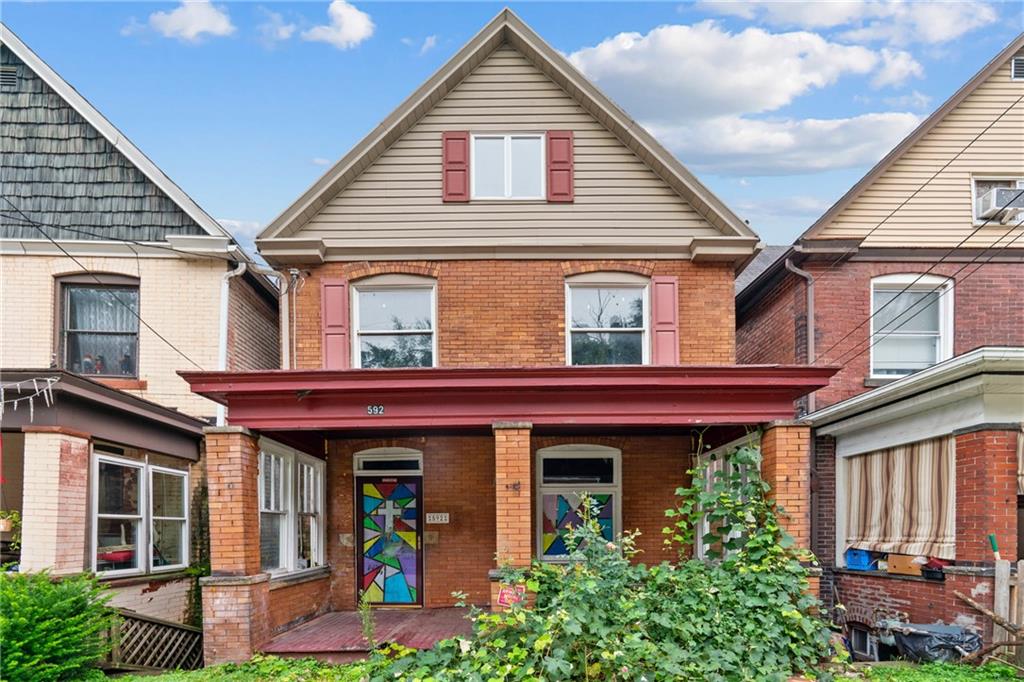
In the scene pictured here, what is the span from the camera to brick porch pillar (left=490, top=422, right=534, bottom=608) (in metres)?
8.94

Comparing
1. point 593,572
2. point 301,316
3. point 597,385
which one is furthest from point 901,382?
point 301,316

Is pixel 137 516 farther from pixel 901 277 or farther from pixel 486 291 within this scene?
pixel 901 277

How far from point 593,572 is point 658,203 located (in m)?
6.38

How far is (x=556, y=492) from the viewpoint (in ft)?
41.1

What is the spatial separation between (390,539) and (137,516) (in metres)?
3.73

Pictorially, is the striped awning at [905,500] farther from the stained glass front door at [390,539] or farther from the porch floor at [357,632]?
the stained glass front door at [390,539]

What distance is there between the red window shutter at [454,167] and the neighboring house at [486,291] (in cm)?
2

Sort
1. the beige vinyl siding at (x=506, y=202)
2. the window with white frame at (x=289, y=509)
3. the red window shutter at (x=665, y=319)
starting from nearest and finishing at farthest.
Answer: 1. the window with white frame at (x=289, y=509)
2. the red window shutter at (x=665, y=319)
3. the beige vinyl siding at (x=506, y=202)

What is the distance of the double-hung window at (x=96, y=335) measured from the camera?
1269 centimetres

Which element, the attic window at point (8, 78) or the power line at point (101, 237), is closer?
the power line at point (101, 237)

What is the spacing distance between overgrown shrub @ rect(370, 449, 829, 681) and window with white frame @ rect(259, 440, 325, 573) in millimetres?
2818

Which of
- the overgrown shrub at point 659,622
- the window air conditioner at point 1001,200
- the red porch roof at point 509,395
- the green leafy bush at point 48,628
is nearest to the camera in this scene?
the overgrown shrub at point 659,622

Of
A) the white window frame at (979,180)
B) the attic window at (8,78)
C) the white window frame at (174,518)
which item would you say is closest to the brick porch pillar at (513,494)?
the white window frame at (174,518)

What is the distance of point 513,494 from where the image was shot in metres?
8.98
